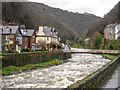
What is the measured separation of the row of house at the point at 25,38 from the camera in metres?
38.8

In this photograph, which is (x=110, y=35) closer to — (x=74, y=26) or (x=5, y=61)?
(x=5, y=61)

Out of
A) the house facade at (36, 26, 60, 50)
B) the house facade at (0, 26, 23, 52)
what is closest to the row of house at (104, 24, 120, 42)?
the house facade at (36, 26, 60, 50)

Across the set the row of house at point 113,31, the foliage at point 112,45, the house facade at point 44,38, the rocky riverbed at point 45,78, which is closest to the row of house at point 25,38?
the house facade at point 44,38

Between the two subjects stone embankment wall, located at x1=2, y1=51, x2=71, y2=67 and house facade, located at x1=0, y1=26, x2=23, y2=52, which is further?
house facade, located at x1=0, y1=26, x2=23, y2=52

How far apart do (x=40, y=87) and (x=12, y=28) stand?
2701 centimetres

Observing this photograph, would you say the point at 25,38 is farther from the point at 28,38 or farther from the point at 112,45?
the point at 112,45

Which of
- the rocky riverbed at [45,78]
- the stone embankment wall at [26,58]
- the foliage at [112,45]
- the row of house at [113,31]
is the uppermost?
the row of house at [113,31]

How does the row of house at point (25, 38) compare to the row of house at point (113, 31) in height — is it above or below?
below

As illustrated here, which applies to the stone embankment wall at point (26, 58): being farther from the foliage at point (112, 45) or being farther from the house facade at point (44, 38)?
the foliage at point (112, 45)

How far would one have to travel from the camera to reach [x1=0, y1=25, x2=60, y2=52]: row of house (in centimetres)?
→ 3881

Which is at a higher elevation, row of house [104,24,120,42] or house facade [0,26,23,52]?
row of house [104,24,120,42]

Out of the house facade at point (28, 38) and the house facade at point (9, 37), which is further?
the house facade at point (28, 38)

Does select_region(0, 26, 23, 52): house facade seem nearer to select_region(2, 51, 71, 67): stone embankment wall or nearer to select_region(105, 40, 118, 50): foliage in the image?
select_region(2, 51, 71, 67): stone embankment wall

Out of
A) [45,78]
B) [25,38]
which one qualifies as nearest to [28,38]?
[25,38]
